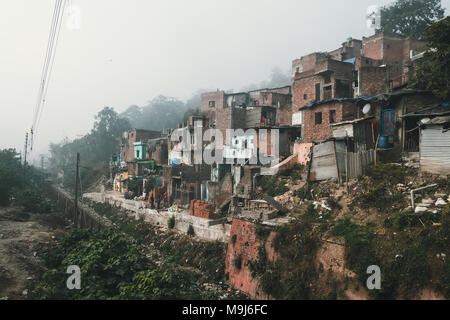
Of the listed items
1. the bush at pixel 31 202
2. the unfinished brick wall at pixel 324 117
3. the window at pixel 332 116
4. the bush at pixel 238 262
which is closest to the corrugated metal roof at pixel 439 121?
the unfinished brick wall at pixel 324 117

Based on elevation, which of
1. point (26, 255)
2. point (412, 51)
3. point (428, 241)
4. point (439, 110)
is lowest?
point (26, 255)

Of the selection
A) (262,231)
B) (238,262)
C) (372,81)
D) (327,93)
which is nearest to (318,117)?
(327,93)

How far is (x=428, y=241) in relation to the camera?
30.8 feet

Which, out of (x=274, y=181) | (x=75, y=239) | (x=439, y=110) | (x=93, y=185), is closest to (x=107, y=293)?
(x=75, y=239)

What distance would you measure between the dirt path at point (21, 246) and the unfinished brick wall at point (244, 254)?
29.4 ft

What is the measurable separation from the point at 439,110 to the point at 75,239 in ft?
65.2

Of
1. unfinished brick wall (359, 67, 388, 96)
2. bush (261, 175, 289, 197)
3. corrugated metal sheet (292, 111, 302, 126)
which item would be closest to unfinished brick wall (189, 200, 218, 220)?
bush (261, 175, 289, 197)

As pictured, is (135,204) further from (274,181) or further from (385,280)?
(385,280)

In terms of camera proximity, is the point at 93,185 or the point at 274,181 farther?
the point at 93,185

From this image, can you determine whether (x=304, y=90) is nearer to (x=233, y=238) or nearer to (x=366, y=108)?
(x=366, y=108)

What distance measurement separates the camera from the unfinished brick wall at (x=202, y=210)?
63.3 ft

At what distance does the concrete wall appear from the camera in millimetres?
17172

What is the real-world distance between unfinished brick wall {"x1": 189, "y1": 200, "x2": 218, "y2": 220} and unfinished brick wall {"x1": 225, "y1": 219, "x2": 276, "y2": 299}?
409 centimetres

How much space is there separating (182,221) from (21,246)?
9.78 m
